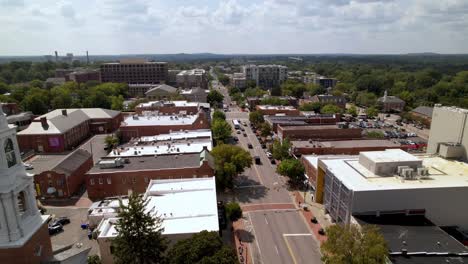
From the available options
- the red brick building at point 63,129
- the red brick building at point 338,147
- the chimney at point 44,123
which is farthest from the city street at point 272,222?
the chimney at point 44,123

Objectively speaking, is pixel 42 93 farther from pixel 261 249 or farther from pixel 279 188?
pixel 261 249

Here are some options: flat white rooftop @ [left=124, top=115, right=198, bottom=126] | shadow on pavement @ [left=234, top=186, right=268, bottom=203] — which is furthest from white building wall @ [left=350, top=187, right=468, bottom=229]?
flat white rooftop @ [left=124, top=115, right=198, bottom=126]

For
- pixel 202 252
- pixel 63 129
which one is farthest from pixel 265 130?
pixel 202 252

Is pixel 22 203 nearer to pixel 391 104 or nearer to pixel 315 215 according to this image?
pixel 315 215

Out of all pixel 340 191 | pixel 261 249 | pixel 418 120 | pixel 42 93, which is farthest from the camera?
pixel 42 93

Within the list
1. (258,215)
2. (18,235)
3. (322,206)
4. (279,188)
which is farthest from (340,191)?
(18,235)

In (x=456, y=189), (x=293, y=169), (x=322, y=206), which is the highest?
(x=456, y=189)
